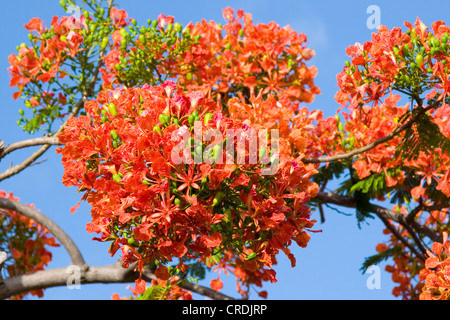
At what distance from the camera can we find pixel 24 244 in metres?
6.59

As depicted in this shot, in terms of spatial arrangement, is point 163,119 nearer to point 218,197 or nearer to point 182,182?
point 182,182

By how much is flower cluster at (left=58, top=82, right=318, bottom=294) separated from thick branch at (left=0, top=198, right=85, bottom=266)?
2066 mm

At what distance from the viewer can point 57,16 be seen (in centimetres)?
535

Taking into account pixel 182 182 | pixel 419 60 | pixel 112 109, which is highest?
pixel 419 60

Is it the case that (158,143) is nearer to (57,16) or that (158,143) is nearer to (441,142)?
(441,142)

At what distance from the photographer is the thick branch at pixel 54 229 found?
5289mm

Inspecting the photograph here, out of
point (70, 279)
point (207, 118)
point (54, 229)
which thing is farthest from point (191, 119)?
point (54, 229)

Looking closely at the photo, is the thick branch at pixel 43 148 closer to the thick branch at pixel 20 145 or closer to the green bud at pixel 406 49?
the thick branch at pixel 20 145

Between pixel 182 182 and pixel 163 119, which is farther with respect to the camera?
pixel 163 119

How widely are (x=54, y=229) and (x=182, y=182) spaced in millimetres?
2946

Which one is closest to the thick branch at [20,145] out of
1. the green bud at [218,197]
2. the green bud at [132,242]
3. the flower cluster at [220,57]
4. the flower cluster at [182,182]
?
the flower cluster at [220,57]

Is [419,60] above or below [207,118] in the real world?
above

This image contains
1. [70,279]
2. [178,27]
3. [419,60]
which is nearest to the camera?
[419,60]
